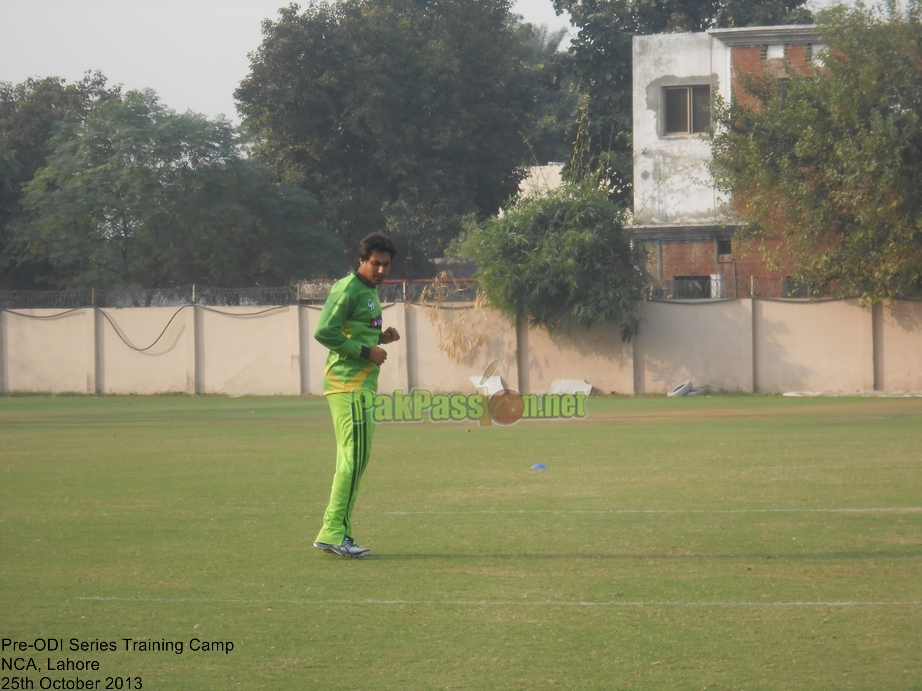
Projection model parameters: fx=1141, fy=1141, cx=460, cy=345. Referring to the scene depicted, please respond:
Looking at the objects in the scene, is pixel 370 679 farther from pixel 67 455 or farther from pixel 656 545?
pixel 67 455

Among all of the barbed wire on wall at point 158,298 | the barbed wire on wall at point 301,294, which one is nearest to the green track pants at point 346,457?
the barbed wire on wall at point 301,294

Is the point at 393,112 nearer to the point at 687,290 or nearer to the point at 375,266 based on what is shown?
the point at 687,290

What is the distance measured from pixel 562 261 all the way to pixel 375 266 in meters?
18.5

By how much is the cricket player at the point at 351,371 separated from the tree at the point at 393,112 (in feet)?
109

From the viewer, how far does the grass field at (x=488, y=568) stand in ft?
16.7

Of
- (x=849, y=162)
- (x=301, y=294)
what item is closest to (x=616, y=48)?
(x=301, y=294)

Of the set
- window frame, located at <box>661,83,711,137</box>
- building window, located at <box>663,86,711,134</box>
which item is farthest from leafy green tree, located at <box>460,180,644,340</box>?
building window, located at <box>663,86,711,134</box>

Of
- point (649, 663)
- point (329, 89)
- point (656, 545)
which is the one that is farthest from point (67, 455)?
point (329, 89)

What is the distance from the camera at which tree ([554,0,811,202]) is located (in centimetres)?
4266

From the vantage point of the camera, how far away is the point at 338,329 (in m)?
7.52

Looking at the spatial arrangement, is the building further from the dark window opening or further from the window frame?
the dark window opening

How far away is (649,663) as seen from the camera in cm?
505

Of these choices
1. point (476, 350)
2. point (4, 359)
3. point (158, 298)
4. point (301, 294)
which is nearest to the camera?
point (476, 350)

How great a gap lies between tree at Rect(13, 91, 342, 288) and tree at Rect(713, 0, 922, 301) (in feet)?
59.3
